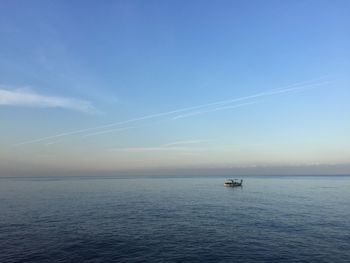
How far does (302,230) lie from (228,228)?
12.6m

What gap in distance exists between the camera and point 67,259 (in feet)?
123

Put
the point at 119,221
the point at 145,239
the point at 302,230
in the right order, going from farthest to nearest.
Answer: the point at 119,221 → the point at 302,230 → the point at 145,239

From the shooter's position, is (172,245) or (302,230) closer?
(172,245)

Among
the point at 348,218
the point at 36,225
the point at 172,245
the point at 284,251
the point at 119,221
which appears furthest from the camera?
the point at 348,218

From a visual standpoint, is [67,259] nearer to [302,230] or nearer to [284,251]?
[284,251]

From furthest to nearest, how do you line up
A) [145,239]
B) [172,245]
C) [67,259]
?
[145,239]
[172,245]
[67,259]

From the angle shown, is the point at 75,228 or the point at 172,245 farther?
the point at 75,228

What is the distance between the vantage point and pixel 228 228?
5591cm

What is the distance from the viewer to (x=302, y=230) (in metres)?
54.3

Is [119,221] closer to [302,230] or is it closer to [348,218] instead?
[302,230]

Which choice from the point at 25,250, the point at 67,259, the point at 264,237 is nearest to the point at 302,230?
the point at 264,237

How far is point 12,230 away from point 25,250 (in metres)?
16.0

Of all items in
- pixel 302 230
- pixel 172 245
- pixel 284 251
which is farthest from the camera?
pixel 302 230

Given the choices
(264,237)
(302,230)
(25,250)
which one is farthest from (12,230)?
(302,230)
